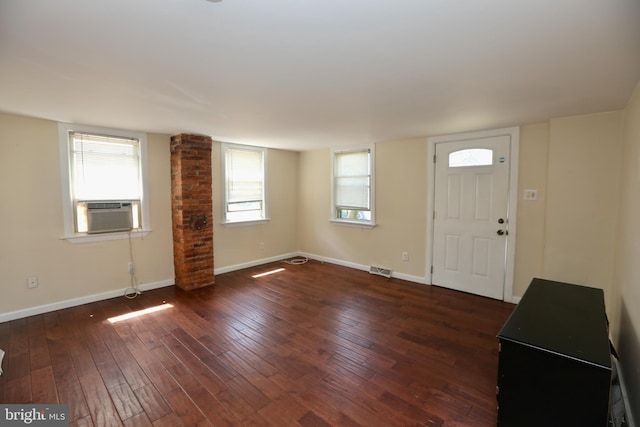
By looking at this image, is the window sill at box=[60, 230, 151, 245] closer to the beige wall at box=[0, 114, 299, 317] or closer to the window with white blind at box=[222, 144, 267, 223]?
the beige wall at box=[0, 114, 299, 317]

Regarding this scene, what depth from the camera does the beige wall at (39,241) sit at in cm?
317

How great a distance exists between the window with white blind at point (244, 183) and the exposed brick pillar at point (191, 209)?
0.56 meters

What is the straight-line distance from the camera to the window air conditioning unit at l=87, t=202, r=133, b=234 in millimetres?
3678

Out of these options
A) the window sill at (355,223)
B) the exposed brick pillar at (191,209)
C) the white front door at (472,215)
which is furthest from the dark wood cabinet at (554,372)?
the exposed brick pillar at (191,209)

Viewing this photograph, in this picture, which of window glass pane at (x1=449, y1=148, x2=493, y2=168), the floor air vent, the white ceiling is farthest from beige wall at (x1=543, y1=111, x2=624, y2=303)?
the floor air vent

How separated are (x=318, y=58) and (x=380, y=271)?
12.5 ft

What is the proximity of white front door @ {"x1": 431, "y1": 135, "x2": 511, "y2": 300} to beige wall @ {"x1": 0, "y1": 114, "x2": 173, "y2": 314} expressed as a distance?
4.46 m

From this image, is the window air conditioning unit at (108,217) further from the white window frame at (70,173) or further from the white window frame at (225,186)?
the white window frame at (225,186)

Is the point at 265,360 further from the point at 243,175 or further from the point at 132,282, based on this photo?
the point at 243,175

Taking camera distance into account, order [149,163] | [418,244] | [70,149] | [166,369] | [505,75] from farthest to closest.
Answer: [418,244] → [149,163] → [70,149] → [166,369] → [505,75]

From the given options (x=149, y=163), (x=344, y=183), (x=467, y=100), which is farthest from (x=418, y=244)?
(x=149, y=163)

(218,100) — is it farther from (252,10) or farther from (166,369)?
(166,369)

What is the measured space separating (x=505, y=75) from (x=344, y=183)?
3.52 metres

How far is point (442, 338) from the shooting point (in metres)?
2.87
